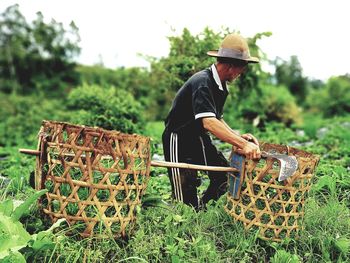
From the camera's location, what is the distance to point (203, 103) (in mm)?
3818

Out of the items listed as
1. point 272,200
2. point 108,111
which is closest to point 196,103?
point 272,200

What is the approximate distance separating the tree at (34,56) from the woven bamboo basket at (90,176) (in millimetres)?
18763

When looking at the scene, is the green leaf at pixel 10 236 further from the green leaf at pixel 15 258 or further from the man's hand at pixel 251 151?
the man's hand at pixel 251 151

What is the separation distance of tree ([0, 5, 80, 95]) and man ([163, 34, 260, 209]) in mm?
18182

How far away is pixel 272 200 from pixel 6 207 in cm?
191

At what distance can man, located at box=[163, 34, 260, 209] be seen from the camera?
383cm

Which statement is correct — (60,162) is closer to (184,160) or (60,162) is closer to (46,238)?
(46,238)

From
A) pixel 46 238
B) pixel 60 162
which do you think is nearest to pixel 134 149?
pixel 60 162

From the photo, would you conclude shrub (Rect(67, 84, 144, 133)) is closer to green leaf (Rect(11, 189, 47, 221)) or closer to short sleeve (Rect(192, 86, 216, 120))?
short sleeve (Rect(192, 86, 216, 120))

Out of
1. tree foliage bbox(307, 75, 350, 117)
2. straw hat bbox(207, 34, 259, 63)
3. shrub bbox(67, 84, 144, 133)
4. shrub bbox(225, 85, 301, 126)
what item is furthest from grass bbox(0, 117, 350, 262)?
tree foliage bbox(307, 75, 350, 117)

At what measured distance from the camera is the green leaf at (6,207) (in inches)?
128

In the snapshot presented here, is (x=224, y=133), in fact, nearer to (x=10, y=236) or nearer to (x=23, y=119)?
(x=10, y=236)

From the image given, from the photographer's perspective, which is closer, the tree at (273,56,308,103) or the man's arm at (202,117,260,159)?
the man's arm at (202,117,260,159)

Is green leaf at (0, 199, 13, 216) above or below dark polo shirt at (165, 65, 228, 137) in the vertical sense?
below
